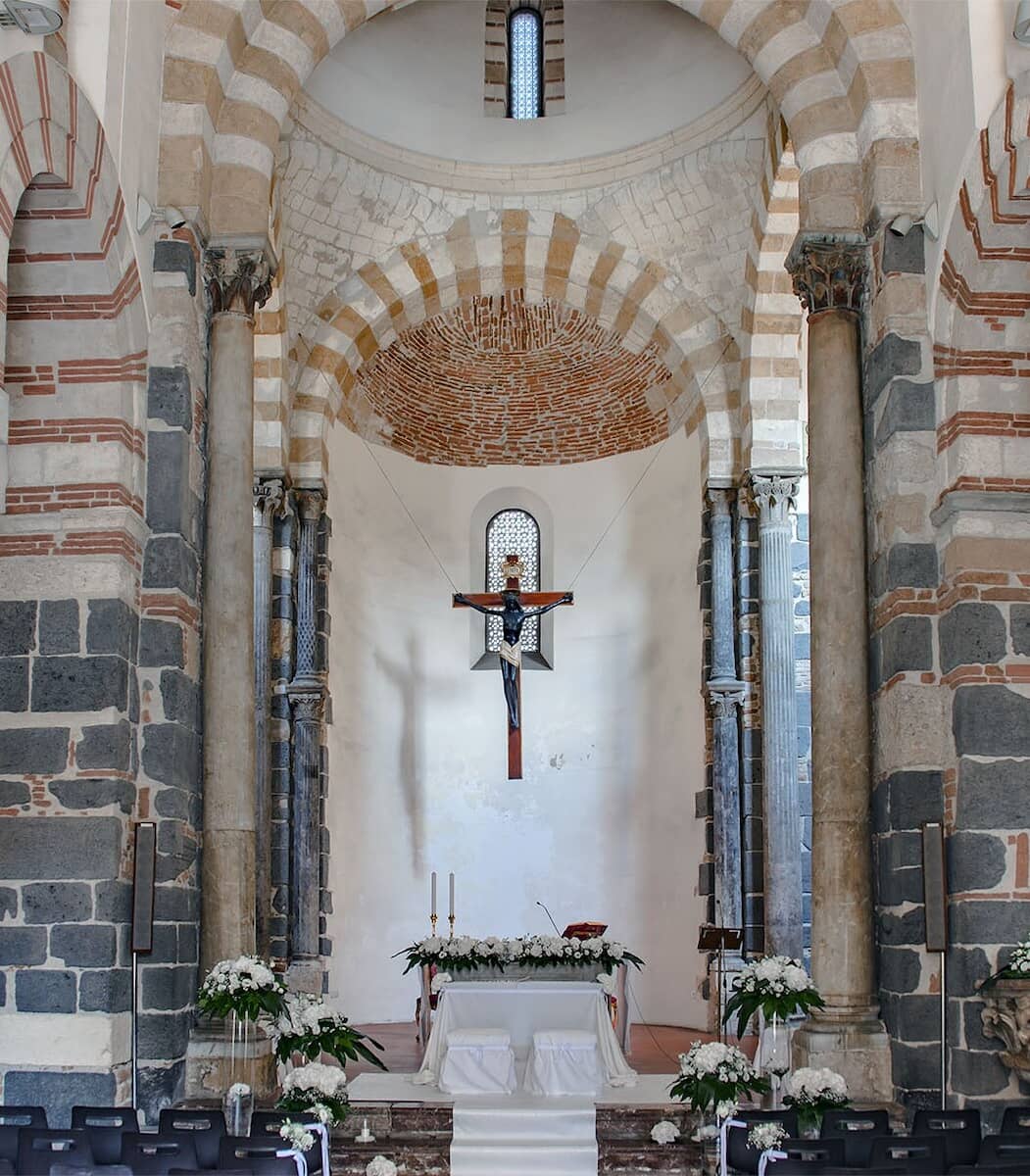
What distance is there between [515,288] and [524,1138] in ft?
27.3

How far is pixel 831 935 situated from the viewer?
28.7 ft

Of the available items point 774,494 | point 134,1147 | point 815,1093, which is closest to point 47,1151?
point 134,1147

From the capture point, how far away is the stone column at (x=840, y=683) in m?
8.55

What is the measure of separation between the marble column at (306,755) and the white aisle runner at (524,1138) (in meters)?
4.27

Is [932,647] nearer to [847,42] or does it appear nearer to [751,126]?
[847,42]

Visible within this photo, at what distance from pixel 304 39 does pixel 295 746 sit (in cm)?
637

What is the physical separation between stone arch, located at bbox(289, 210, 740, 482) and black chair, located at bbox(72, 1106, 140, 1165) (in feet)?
28.5

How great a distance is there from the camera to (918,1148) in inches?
237

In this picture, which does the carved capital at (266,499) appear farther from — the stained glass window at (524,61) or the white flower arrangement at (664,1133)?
the white flower arrangement at (664,1133)

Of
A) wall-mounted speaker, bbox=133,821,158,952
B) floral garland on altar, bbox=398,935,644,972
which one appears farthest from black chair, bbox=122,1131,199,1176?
floral garland on altar, bbox=398,935,644,972

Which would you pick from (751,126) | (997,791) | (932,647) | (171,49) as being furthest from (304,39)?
(997,791)

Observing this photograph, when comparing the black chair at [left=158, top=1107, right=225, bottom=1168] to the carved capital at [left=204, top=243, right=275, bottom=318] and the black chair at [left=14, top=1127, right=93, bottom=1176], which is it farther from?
the carved capital at [left=204, top=243, right=275, bottom=318]

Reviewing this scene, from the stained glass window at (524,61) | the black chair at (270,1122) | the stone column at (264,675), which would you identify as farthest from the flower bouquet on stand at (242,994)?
the stained glass window at (524,61)

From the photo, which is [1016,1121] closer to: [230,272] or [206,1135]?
[206,1135]
